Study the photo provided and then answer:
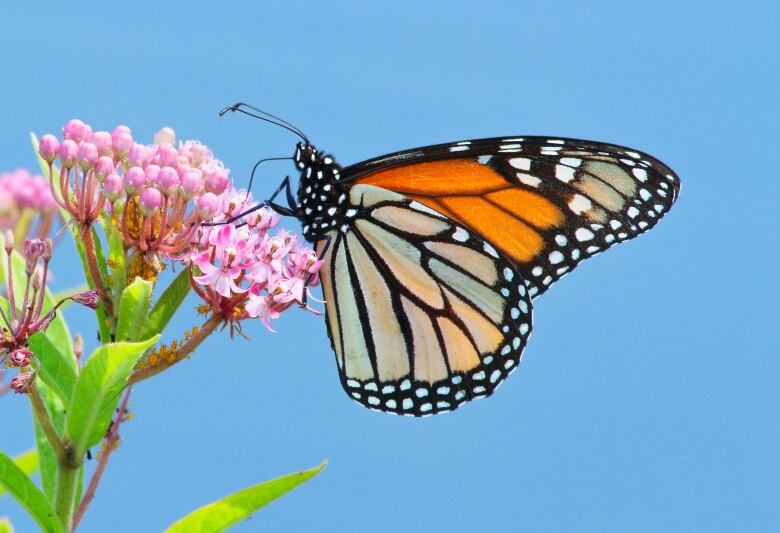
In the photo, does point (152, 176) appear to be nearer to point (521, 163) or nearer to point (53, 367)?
point (53, 367)

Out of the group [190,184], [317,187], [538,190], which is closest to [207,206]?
[190,184]

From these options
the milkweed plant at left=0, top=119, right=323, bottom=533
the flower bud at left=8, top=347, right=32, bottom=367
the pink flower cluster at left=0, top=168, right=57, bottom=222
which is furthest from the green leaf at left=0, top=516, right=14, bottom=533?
the pink flower cluster at left=0, top=168, right=57, bottom=222

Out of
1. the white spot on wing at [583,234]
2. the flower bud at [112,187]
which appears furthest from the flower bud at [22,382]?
the white spot on wing at [583,234]

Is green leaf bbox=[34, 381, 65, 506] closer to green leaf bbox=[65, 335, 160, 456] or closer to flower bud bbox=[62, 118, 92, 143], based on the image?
green leaf bbox=[65, 335, 160, 456]

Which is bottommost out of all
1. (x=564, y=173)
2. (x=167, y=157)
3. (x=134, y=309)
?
(x=134, y=309)

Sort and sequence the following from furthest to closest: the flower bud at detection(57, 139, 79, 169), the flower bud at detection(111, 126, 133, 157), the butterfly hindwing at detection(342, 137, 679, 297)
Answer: the butterfly hindwing at detection(342, 137, 679, 297), the flower bud at detection(111, 126, 133, 157), the flower bud at detection(57, 139, 79, 169)

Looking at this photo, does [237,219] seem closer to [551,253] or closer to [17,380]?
[17,380]

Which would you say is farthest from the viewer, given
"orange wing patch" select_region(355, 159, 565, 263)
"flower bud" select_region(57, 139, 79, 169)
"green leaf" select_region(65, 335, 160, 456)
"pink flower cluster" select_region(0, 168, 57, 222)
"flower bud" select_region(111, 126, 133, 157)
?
"pink flower cluster" select_region(0, 168, 57, 222)
